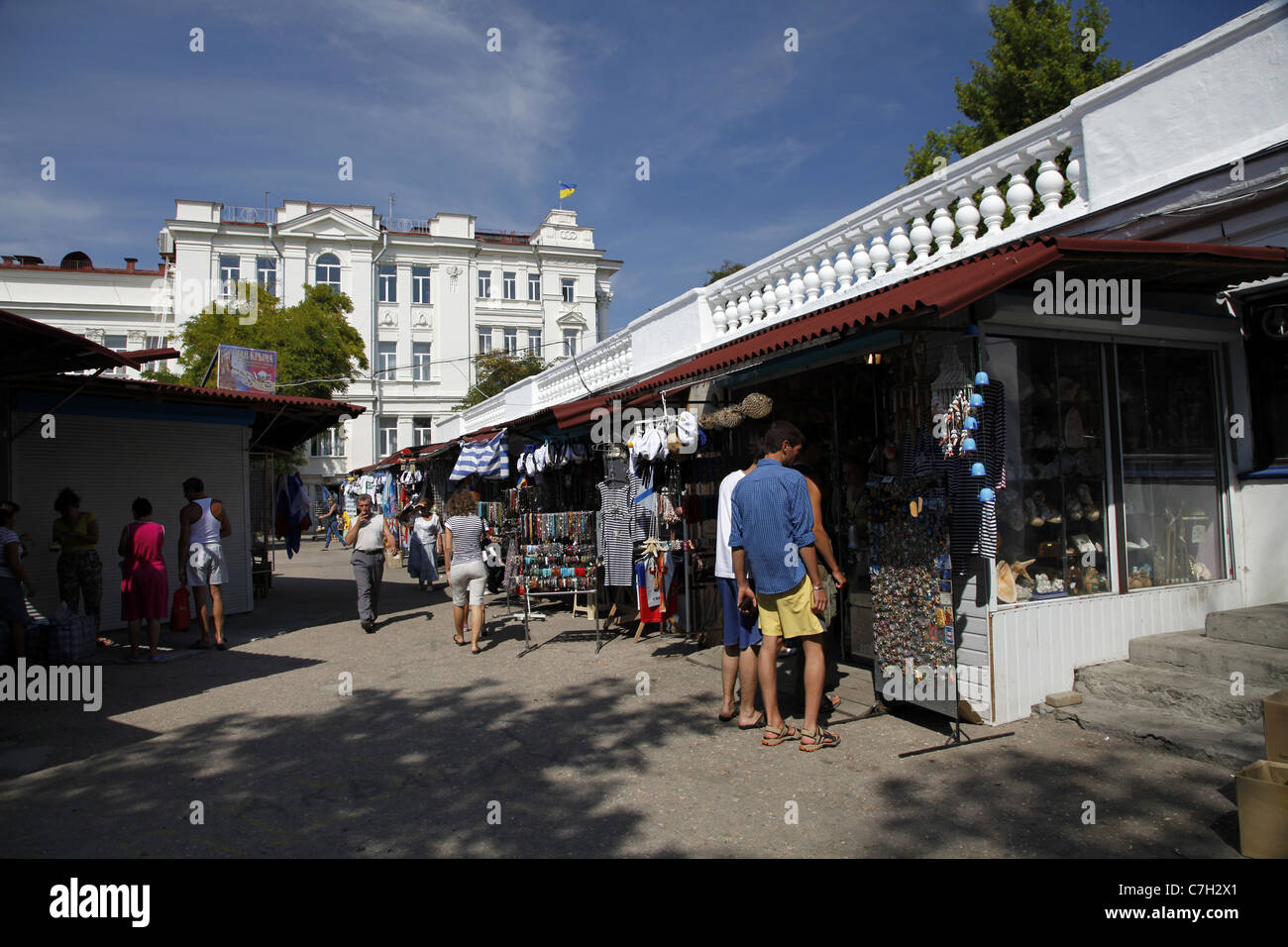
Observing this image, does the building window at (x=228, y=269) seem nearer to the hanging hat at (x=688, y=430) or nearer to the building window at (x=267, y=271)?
the building window at (x=267, y=271)

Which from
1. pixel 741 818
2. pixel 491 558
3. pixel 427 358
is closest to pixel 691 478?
pixel 491 558

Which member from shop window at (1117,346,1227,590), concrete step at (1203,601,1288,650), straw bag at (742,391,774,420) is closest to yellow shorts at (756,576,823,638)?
straw bag at (742,391,774,420)

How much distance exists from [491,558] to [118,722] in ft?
14.0

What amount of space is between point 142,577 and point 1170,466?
953cm

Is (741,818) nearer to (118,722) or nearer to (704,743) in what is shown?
(704,743)

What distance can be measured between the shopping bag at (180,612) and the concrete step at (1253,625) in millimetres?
10395

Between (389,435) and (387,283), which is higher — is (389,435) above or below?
below

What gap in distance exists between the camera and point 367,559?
10.2 meters

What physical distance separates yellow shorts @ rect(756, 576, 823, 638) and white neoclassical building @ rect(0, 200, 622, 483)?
34498 mm

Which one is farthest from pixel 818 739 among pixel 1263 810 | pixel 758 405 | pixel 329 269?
pixel 329 269

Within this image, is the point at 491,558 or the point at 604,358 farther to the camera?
the point at 604,358

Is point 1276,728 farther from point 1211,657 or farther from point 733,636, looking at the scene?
point 733,636

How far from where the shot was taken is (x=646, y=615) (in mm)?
8523

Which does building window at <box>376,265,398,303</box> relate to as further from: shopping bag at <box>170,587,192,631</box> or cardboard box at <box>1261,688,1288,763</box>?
cardboard box at <box>1261,688,1288,763</box>
